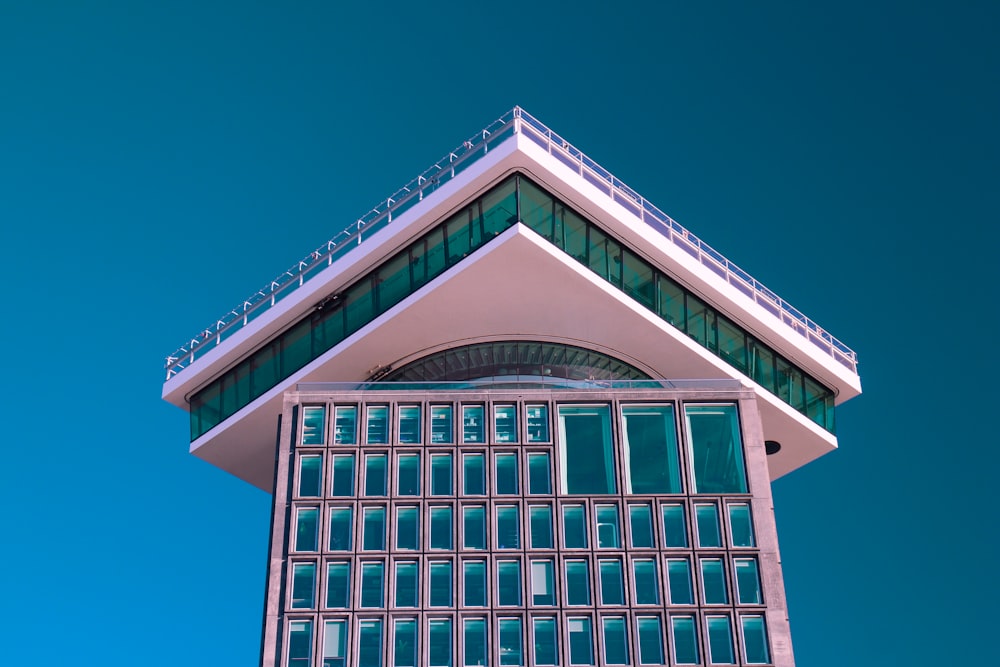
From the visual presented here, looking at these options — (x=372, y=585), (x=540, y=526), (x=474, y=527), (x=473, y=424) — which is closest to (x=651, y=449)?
(x=540, y=526)

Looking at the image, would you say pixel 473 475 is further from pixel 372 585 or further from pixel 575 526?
pixel 372 585

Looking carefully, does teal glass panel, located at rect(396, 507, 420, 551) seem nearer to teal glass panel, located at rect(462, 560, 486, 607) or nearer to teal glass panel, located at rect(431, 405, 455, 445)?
teal glass panel, located at rect(462, 560, 486, 607)

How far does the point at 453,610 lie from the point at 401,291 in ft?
42.7

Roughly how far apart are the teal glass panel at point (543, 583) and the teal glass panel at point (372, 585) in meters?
5.06

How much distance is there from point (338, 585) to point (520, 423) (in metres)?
9.19

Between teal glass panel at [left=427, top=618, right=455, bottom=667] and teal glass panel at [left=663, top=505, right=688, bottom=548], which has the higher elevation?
teal glass panel at [left=663, top=505, right=688, bottom=548]

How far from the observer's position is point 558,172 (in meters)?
61.8

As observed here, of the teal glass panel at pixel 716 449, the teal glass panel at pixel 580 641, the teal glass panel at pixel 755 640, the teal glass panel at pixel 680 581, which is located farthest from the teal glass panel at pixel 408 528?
the teal glass panel at pixel 755 640

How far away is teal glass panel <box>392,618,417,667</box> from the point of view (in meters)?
55.4

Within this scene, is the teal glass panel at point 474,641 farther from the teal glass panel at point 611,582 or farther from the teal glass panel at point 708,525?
the teal glass panel at point 708,525

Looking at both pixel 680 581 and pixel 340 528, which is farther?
pixel 340 528

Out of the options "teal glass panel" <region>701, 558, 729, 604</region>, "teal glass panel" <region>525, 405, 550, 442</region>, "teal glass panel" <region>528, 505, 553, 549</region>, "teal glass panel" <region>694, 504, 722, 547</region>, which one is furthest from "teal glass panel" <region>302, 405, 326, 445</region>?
"teal glass panel" <region>701, 558, 729, 604</region>

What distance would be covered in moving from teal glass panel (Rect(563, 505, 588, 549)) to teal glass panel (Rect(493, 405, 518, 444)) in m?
3.60

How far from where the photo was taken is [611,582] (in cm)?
5759
